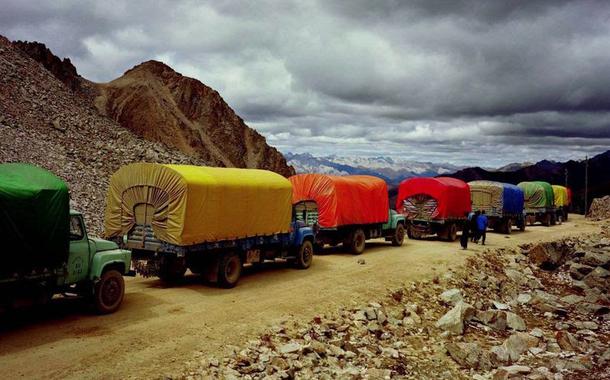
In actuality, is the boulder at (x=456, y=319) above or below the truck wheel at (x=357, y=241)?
below

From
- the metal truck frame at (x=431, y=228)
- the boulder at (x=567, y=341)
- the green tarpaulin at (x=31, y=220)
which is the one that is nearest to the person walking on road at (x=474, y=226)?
the metal truck frame at (x=431, y=228)

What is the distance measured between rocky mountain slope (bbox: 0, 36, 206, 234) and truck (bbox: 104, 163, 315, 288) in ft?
34.5

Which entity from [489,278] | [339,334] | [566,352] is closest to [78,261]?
[339,334]

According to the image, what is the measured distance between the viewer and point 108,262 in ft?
37.0

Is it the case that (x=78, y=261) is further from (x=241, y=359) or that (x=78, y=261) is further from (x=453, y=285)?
(x=453, y=285)

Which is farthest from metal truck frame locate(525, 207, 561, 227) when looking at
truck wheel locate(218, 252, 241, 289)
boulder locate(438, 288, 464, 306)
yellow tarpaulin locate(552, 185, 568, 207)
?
truck wheel locate(218, 252, 241, 289)

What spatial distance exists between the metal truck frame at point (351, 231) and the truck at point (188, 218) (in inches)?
169

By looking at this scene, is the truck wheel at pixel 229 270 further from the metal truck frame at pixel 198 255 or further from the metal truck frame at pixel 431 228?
the metal truck frame at pixel 431 228

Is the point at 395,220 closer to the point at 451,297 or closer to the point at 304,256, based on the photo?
the point at 304,256

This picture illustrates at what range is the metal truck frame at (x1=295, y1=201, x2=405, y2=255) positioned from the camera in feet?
67.6

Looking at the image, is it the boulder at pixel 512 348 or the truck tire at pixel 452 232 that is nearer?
the boulder at pixel 512 348

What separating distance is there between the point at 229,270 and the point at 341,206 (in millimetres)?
7489

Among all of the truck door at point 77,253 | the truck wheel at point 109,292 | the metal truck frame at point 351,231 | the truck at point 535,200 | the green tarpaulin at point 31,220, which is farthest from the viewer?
the truck at point 535,200

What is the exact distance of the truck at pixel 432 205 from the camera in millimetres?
27156
